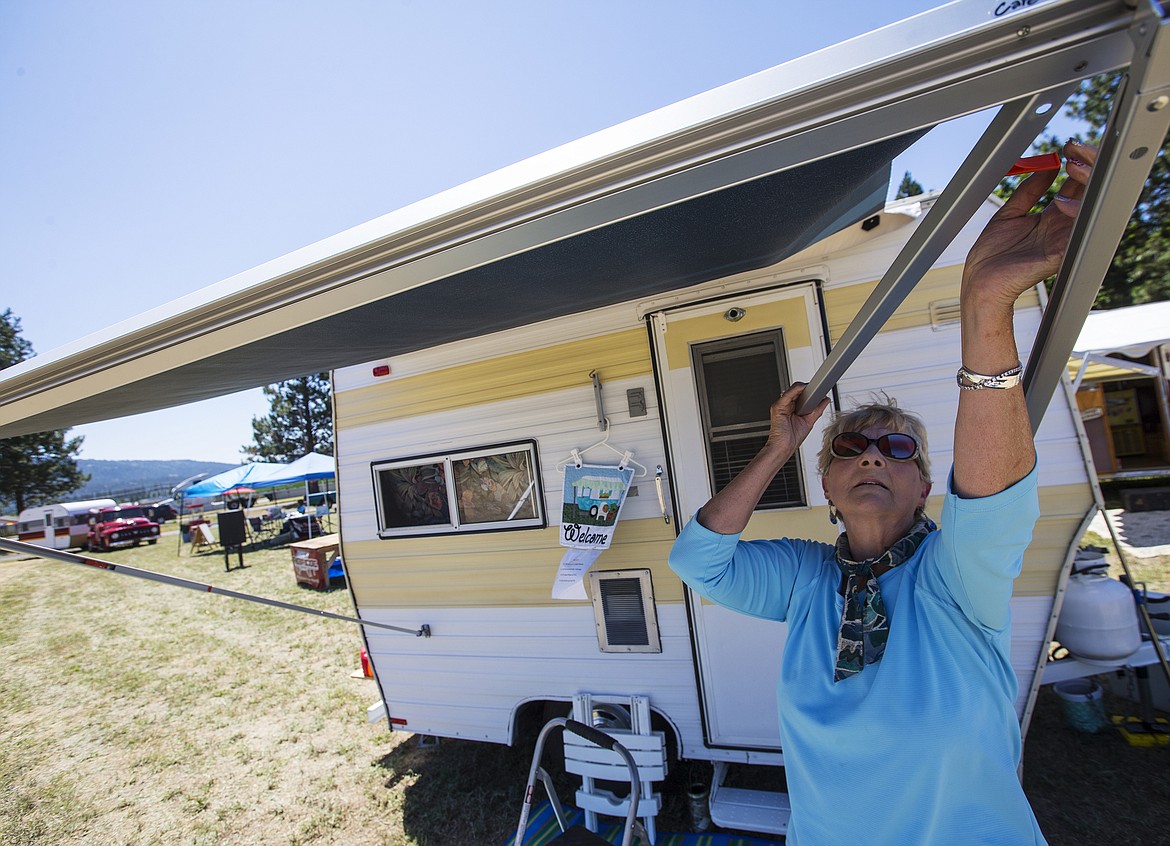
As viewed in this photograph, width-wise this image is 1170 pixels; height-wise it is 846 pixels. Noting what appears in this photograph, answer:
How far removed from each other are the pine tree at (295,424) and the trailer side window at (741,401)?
3522cm

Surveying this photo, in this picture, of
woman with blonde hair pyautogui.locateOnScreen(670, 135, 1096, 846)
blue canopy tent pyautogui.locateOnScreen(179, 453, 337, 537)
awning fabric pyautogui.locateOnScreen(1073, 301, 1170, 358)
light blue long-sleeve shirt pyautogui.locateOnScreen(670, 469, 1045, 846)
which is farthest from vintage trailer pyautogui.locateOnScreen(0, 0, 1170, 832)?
blue canopy tent pyautogui.locateOnScreen(179, 453, 337, 537)

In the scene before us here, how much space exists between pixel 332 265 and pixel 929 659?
1519 mm

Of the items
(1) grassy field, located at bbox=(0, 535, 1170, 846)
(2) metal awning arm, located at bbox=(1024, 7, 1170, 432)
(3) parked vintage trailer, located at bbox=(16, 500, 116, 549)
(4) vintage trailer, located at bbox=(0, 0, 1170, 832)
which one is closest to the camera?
(2) metal awning arm, located at bbox=(1024, 7, 1170, 432)

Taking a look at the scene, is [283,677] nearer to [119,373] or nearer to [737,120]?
[119,373]

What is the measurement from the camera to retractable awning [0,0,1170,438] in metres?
0.79

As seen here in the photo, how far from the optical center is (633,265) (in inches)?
81.0

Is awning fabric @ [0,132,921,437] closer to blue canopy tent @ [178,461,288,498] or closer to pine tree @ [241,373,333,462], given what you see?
blue canopy tent @ [178,461,288,498]

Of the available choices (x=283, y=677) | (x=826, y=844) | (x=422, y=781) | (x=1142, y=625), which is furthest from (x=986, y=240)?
(x=283, y=677)

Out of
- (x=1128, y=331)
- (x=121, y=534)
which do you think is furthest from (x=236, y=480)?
(x=1128, y=331)

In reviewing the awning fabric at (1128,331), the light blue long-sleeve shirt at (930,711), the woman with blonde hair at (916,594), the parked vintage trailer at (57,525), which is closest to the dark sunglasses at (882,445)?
the woman with blonde hair at (916,594)

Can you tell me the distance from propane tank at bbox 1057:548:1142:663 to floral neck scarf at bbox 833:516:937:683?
8.67ft

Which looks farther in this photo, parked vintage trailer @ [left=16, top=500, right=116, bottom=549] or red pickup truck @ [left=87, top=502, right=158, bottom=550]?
parked vintage trailer @ [left=16, top=500, right=116, bottom=549]

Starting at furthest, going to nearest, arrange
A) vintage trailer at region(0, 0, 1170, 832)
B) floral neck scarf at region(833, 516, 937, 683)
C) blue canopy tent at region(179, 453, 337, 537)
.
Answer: blue canopy tent at region(179, 453, 337, 537) < floral neck scarf at region(833, 516, 937, 683) < vintage trailer at region(0, 0, 1170, 832)

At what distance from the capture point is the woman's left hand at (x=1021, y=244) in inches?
37.7
